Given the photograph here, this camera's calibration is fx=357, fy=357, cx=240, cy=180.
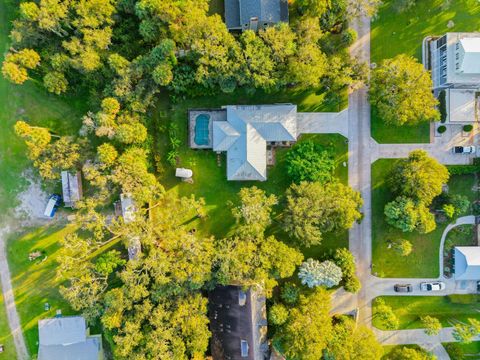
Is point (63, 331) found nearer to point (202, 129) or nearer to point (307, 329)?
point (307, 329)

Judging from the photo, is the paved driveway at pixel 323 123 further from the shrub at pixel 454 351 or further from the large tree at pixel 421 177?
the shrub at pixel 454 351

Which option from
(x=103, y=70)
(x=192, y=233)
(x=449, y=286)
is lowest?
(x=449, y=286)

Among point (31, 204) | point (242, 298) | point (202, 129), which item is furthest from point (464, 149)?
point (31, 204)

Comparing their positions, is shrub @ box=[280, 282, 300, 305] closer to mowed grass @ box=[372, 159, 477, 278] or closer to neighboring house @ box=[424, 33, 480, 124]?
mowed grass @ box=[372, 159, 477, 278]

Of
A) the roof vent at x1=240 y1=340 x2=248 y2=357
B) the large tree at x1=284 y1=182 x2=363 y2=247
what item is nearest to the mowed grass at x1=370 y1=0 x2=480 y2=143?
the large tree at x1=284 y1=182 x2=363 y2=247

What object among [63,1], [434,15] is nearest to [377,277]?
[434,15]

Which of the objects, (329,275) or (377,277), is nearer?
(329,275)

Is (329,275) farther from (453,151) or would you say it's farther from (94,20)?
(94,20)

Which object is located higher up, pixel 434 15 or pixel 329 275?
pixel 434 15
